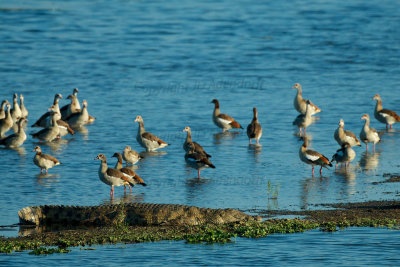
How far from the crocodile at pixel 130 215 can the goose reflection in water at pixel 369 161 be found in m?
6.11

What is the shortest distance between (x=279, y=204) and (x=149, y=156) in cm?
663

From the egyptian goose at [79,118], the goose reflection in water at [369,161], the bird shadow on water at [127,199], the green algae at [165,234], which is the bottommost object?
the green algae at [165,234]

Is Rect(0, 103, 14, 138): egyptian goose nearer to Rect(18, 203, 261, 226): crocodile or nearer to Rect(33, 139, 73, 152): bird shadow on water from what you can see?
Rect(33, 139, 73, 152): bird shadow on water

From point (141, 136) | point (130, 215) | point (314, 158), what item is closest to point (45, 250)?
point (130, 215)

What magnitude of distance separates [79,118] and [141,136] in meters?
4.56

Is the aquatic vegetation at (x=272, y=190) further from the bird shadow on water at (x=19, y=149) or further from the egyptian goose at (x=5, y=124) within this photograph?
the egyptian goose at (x=5, y=124)

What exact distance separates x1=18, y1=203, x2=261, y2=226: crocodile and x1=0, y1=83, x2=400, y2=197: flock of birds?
243cm

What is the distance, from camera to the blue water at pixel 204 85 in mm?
17938

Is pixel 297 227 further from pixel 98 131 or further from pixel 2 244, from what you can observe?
pixel 98 131

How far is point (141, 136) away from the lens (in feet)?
73.7

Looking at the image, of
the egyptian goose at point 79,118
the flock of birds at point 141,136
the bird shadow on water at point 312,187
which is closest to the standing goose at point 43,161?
the flock of birds at point 141,136

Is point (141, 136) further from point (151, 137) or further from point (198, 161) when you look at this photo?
point (198, 161)

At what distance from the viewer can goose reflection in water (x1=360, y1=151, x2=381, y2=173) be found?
19.9 metres

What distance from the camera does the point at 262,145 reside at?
76.1 feet
